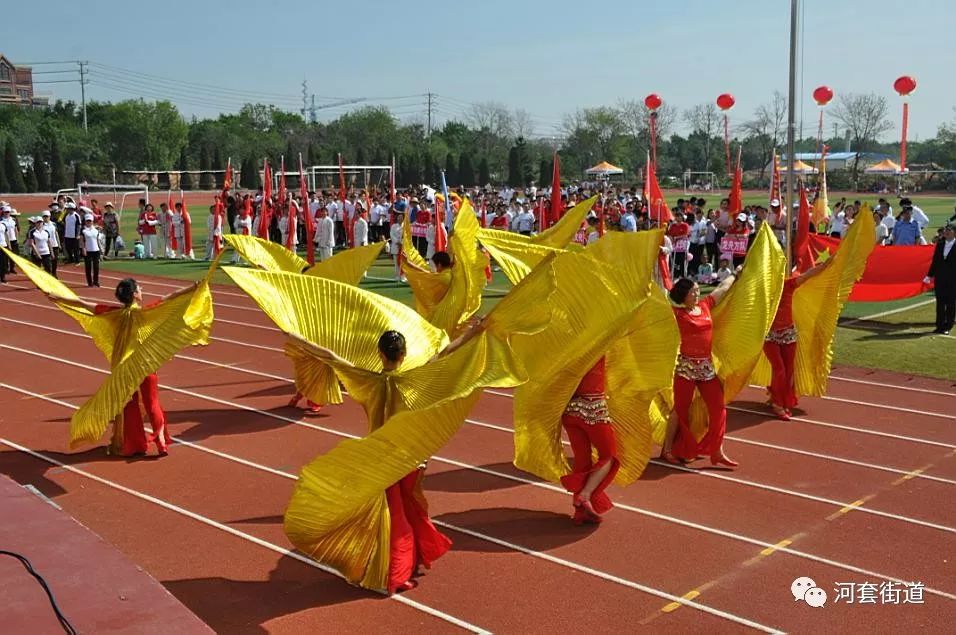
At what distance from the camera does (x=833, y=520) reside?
6.97 metres

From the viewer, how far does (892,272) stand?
51.1 ft

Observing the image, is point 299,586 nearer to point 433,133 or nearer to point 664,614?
Result: point 664,614

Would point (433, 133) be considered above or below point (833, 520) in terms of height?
above

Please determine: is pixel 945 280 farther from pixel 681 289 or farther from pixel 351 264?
pixel 351 264

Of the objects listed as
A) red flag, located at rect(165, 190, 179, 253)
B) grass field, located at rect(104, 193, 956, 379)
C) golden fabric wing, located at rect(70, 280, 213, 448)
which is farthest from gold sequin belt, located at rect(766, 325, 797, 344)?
red flag, located at rect(165, 190, 179, 253)

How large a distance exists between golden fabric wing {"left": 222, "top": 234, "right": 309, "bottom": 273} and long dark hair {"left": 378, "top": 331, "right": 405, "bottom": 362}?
12.5 ft

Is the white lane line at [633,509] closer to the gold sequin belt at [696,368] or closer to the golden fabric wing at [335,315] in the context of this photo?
the gold sequin belt at [696,368]

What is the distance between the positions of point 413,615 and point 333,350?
5.55 feet

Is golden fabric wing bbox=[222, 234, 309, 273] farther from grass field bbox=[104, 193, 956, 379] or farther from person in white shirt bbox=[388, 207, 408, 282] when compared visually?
person in white shirt bbox=[388, 207, 408, 282]

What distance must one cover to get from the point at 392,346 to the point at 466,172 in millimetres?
56895

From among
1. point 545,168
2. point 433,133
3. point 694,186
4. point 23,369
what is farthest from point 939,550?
point 433,133

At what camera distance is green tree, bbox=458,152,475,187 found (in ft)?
201

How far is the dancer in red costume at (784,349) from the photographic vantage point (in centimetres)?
988

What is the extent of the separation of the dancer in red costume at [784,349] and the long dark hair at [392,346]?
216 inches
